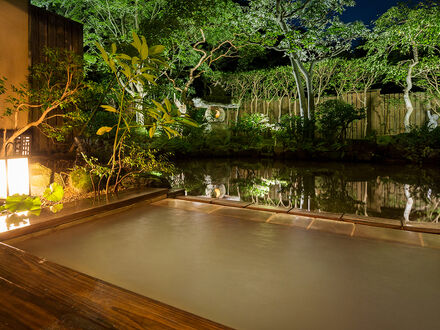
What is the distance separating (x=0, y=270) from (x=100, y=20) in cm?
1230

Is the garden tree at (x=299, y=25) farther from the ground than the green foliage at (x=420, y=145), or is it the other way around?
the garden tree at (x=299, y=25)

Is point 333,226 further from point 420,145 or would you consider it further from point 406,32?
point 406,32

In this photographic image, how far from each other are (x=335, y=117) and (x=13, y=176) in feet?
31.5

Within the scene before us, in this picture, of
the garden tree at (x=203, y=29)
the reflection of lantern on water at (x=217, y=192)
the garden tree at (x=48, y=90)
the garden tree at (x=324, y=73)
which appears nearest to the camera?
the garden tree at (x=48, y=90)

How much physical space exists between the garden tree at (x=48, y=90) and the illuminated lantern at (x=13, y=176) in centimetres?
115

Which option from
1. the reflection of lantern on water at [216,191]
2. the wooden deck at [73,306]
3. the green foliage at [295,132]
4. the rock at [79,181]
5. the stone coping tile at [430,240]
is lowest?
the stone coping tile at [430,240]

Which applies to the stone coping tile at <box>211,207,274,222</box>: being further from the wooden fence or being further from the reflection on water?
the wooden fence

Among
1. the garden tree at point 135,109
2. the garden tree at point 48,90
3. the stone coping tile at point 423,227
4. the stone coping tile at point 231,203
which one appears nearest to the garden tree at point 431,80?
the stone coping tile at point 423,227

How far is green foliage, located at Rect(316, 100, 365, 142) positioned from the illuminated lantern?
9.34 meters

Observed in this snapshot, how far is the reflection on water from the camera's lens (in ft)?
13.0

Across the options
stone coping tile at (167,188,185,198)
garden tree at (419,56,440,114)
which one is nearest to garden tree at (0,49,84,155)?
stone coping tile at (167,188,185,198)

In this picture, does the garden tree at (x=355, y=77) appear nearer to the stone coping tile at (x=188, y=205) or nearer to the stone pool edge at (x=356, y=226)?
the stone pool edge at (x=356, y=226)

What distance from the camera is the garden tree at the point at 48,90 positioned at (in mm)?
3756

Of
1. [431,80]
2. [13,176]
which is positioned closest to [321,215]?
[13,176]
